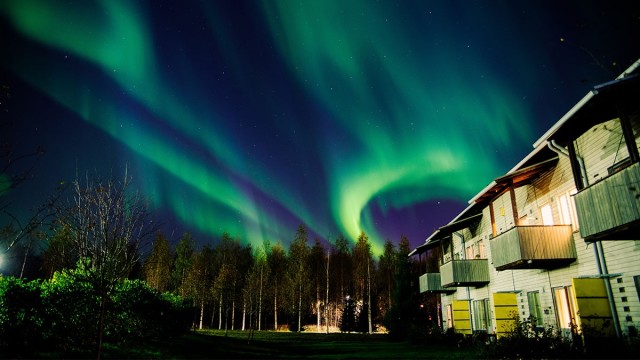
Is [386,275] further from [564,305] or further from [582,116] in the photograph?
[582,116]

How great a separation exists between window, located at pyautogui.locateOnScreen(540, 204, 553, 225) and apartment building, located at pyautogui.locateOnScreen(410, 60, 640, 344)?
5cm

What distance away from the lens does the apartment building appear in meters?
11.0

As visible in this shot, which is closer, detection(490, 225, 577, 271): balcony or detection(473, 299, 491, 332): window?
detection(490, 225, 577, 271): balcony

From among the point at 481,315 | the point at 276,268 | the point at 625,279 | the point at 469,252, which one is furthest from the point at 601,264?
the point at 276,268

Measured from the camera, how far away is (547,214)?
18250 mm

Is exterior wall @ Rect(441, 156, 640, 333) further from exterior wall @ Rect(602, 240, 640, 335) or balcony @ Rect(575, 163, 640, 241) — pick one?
balcony @ Rect(575, 163, 640, 241)

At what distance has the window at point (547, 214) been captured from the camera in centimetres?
1788

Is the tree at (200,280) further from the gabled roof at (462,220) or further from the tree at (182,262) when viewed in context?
the gabled roof at (462,220)

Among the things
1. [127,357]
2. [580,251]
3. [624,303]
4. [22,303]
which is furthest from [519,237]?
[22,303]

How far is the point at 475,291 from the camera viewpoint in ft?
93.6

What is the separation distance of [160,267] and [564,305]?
58.0 m

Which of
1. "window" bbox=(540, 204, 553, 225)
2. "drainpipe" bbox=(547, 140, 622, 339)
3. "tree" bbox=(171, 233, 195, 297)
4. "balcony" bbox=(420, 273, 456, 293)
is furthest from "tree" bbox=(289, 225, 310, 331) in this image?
"drainpipe" bbox=(547, 140, 622, 339)

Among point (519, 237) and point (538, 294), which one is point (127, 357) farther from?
point (538, 294)

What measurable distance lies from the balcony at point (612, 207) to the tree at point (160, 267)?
5858 centimetres
